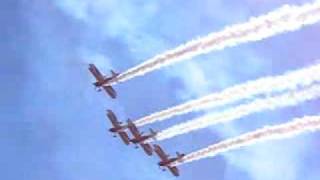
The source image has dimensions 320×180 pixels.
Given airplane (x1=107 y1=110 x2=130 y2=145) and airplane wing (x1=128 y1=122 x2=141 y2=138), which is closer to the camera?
airplane wing (x1=128 y1=122 x2=141 y2=138)

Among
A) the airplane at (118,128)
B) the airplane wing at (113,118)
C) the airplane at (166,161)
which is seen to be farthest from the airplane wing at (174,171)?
the airplane wing at (113,118)

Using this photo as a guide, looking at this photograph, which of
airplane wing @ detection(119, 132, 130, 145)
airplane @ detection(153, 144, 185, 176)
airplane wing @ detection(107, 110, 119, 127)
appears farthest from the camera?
airplane wing @ detection(107, 110, 119, 127)

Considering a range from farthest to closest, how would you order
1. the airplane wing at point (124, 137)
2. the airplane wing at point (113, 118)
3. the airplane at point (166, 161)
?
1. the airplane wing at point (113, 118)
2. the airplane wing at point (124, 137)
3. the airplane at point (166, 161)

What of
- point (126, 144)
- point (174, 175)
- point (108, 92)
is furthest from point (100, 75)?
point (174, 175)

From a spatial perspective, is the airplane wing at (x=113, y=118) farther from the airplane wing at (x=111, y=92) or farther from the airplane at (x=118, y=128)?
the airplane wing at (x=111, y=92)

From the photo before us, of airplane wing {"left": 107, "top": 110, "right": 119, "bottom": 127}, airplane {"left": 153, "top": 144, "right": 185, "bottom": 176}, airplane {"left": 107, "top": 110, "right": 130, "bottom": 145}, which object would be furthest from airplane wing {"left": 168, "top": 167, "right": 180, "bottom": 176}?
airplane wing {"left": 107, "top": 110, "right": 119, "bottom": 127}

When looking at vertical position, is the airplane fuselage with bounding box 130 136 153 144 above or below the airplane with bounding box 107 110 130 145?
below

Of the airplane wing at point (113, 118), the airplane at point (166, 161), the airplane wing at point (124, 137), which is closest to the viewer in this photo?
the airplane at point (166, 161)

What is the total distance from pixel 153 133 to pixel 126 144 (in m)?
8.01

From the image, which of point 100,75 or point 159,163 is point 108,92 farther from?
point 159,163

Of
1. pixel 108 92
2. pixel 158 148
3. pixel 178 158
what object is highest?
pixel 108 92

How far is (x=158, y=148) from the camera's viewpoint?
266ft

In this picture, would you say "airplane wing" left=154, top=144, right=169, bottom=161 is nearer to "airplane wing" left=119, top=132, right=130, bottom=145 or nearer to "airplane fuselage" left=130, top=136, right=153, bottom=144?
"airplane fuselage" left=130, top=136, right=153, bottom=144

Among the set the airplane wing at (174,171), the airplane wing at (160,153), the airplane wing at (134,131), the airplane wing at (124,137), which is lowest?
the airplane wing at (174,171)
